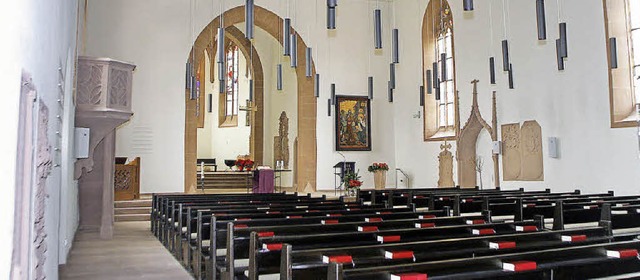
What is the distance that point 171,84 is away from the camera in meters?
14.0

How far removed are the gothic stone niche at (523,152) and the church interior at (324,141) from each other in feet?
0.20

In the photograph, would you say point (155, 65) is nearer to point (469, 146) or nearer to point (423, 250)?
point (469, 146)

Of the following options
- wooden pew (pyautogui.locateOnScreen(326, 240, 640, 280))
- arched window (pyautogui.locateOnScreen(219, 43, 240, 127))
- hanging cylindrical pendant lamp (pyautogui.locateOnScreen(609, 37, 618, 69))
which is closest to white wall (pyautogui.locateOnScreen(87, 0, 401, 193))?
arched window (pyautogui.locateOnScreen(219, 43, 240, 127))

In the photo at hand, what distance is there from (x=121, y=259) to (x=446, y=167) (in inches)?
401

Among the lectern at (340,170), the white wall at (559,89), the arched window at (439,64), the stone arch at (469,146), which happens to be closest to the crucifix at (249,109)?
the lectern at (340,170)

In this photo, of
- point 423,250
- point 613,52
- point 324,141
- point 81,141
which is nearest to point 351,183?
point 324,141

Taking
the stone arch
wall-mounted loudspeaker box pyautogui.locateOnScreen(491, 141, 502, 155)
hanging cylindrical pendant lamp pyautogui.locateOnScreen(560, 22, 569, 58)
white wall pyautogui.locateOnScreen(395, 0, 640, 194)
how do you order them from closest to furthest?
hanging cylindrical pendant lamp pyautogui.locateOnScreen(560, 22, 569, 58)
white wall pyautogui.locateOnScreen(395, 0, 640, 194)
wall-mounted loudspeaker box pyautogui.locateOnScreen(491, 141, 502, 155)
the stone arch

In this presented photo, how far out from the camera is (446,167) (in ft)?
47.6

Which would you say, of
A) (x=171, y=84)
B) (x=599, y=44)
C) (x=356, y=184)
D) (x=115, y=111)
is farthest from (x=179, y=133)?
(x=599, y=44)

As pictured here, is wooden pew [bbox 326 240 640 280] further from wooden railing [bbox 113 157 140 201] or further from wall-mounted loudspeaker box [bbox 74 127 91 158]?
wooden railing [bbox 113 157 140 201]

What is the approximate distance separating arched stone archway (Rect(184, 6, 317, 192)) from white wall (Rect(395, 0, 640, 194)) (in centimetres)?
386

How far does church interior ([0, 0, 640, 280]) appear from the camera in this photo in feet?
8.72

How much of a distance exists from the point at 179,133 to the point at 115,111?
24.6 feet

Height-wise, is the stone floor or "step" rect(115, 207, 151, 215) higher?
"step" rect(115, 207, 151, 215)
